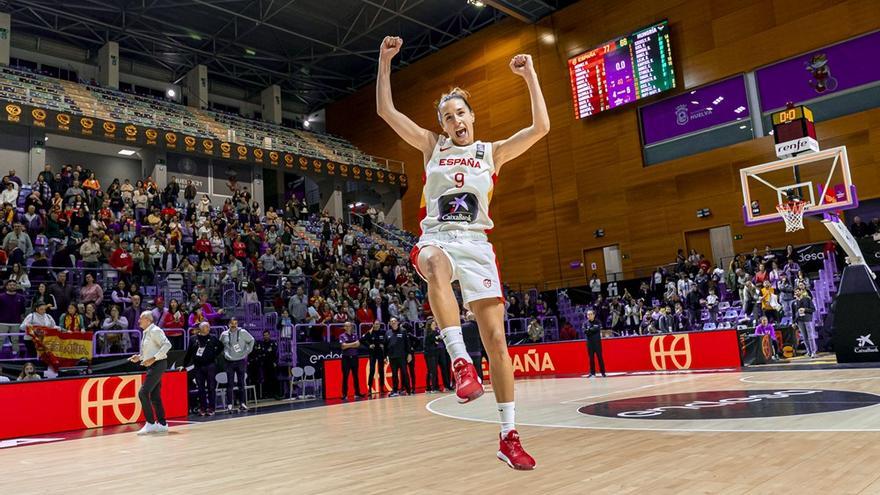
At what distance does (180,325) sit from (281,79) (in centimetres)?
2176

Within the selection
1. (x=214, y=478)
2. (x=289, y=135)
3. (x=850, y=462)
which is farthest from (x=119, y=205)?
(x=850, y=462)

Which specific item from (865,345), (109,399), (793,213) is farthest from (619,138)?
(109,399)

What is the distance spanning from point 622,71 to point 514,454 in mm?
22011

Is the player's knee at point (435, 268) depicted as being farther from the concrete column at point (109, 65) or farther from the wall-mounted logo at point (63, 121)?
the concrete column at point (109, 65)

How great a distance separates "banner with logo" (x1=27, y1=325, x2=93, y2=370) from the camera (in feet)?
37.6

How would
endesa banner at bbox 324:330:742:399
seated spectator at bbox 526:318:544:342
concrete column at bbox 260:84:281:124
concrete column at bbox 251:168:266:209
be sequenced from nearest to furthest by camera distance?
endesa banner at bbox 324:330:742:399, seated spectator at bbox 526:318:544:342, concrete column at bbox 251:168:266:209, concrete column at bbox 260:84:281:124

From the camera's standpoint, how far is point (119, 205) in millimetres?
17844

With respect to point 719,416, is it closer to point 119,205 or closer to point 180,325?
point 180,325

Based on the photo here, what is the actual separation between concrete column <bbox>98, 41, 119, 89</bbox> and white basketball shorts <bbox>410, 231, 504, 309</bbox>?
89.6 feet

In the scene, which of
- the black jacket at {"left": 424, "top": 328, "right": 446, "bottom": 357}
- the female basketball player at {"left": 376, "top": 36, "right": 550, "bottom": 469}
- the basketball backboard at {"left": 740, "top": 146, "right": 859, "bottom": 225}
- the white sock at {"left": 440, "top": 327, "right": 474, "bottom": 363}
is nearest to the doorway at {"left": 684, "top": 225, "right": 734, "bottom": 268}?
the basketball backboard at {"left": 740, "top": 146, "right": 859, "bottom": 225}

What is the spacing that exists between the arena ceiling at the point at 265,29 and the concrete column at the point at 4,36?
585mm

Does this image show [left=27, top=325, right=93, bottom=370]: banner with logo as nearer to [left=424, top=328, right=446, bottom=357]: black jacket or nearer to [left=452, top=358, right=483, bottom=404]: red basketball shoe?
[left=424, top=328, right=446, bottom=357]: black jacket

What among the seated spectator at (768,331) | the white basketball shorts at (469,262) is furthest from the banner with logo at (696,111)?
the white basketball shorts at (469,262)

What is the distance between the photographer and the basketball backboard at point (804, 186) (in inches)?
472
